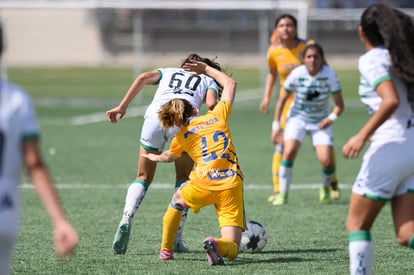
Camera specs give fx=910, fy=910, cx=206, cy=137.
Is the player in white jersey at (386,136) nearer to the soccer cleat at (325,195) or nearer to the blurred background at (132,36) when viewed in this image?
the soccer cleat at (325,195)

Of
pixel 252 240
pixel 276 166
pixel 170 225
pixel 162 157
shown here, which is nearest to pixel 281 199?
pixel 276 166

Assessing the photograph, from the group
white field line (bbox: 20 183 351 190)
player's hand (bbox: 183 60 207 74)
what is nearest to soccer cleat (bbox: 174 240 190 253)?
player's hand (bbox: 183 60 207 74)

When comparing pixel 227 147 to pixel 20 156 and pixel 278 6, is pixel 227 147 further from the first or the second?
pixel 278 6

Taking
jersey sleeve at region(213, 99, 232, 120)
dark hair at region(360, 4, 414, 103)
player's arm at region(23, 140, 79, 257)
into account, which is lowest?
jersey sleeve at region(213, 99, 232, 120)

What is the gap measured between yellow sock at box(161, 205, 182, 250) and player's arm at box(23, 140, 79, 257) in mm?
2971

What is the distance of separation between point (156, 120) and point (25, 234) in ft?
5.66

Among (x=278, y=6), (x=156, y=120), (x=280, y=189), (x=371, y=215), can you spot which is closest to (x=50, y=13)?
(x=278, y=6)

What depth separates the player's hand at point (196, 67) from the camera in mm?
7141

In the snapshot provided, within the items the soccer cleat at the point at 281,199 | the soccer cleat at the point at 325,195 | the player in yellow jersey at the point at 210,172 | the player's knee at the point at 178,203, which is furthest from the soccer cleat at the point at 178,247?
the soccer cleat at the point at 325,195

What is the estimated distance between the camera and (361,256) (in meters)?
5.28

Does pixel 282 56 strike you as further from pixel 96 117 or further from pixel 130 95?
pixel 96 117

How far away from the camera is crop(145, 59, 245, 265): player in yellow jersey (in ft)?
21.9

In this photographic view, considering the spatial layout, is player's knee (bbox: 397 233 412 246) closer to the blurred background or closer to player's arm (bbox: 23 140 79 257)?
player's arm (bbox: 23 140 79 257)

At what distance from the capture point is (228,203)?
6.69 meters
